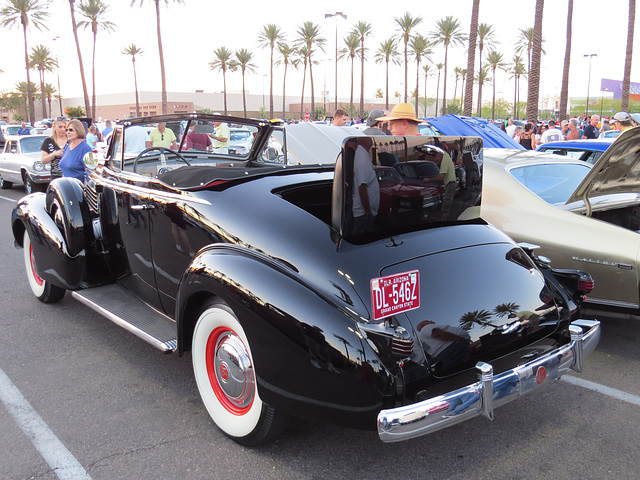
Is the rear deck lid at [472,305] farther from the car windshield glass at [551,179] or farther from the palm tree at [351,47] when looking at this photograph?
the palm tree at [351,47]

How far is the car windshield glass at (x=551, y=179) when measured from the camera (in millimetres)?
5008

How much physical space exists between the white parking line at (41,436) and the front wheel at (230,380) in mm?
713

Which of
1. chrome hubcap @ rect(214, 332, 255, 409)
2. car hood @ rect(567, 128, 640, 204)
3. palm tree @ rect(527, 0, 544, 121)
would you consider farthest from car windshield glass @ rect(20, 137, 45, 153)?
palm tree @ rect(527, 0, 544, 121)

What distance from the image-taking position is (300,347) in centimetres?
233

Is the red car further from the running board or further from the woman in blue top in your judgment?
the woman in blue top

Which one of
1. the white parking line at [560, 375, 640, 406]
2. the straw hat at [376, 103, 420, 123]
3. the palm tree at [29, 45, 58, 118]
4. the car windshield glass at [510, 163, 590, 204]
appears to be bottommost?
the white parking line at [560, 375, 640, 406]

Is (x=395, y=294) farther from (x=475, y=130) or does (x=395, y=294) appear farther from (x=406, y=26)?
(x=406, y=26)

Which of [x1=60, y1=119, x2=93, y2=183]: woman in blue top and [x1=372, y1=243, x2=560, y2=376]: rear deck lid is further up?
[x1=60, y1=119, x2=93, y2=183]: woman in blue top

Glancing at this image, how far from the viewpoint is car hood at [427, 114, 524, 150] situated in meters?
10.2

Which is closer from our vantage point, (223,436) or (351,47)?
(223,436)

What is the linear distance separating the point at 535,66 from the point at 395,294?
2041 centimetres

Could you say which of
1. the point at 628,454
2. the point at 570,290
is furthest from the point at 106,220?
the point at 628,454

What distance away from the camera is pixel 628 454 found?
2.73 m

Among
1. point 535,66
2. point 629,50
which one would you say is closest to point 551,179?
point 535,66
